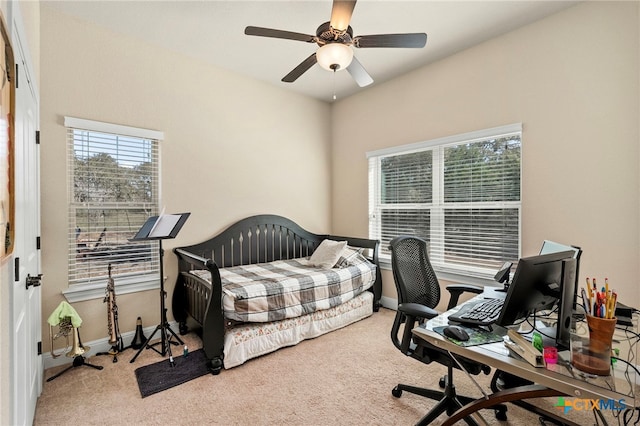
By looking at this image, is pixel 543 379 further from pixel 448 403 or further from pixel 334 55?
pixel 334 55

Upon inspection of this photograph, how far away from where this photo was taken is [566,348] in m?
1.18

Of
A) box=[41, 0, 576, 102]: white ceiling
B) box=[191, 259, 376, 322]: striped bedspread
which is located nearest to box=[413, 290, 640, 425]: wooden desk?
box=[191, 259, 376, 322]: striped bedspread

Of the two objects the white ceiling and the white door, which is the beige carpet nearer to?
the white door

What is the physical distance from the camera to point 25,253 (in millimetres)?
1649

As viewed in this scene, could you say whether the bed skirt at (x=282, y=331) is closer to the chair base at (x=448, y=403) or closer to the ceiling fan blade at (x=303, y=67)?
the chair base at (x=448, y=403)

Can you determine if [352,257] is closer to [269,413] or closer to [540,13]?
[269,413]

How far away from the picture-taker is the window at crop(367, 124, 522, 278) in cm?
288

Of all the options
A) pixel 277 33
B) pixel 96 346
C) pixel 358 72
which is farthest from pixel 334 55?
pixel 96 346

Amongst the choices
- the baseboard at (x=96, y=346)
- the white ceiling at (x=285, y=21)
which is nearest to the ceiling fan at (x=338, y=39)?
the white ceiling at (x=285, y=21)

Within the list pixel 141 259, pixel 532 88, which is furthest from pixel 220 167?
pixel 532 88

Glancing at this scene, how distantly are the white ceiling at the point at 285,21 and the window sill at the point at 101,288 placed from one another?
230 cm

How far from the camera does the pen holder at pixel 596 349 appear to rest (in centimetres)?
100

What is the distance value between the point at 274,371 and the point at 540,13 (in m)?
3.66

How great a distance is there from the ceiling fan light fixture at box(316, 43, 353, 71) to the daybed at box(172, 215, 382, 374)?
172cm
